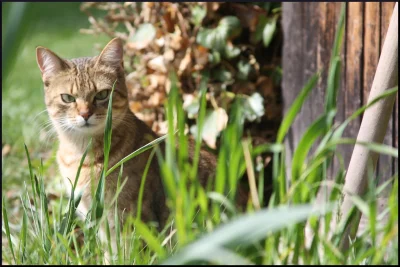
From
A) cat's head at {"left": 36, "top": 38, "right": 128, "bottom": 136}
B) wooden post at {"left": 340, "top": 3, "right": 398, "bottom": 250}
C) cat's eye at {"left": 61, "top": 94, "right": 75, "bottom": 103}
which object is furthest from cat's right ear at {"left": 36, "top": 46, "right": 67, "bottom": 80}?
wooden post at {"left": 340, "top": 3, "right": 398, "bottom": 250}

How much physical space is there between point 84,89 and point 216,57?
1.13 meters

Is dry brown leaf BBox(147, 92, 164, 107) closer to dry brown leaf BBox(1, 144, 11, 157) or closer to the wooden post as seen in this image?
dry brown leaf BBox(1, 144, 11, 157)

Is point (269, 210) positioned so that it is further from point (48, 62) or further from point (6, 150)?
point (6, 150)

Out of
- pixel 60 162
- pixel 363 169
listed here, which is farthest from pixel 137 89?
pixel 363 169

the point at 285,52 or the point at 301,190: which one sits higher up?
the point at 285,52

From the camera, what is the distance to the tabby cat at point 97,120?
10.2 feet

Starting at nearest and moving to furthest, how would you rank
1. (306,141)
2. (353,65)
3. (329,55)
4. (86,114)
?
(306,141), (86,114), (353,65), (329,55)

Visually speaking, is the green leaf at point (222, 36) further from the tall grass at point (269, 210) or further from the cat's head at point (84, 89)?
the tall grass at point (269, 210)

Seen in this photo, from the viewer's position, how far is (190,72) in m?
4.17

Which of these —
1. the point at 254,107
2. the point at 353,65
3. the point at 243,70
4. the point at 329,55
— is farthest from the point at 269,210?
the point at 243,70

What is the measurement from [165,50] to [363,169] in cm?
234

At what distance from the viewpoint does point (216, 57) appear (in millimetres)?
4062

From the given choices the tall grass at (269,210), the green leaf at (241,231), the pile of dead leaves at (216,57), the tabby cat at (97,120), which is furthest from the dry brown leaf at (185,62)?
the green leaf at (241,231)

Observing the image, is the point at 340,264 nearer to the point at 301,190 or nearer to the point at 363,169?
the point at 301,190
